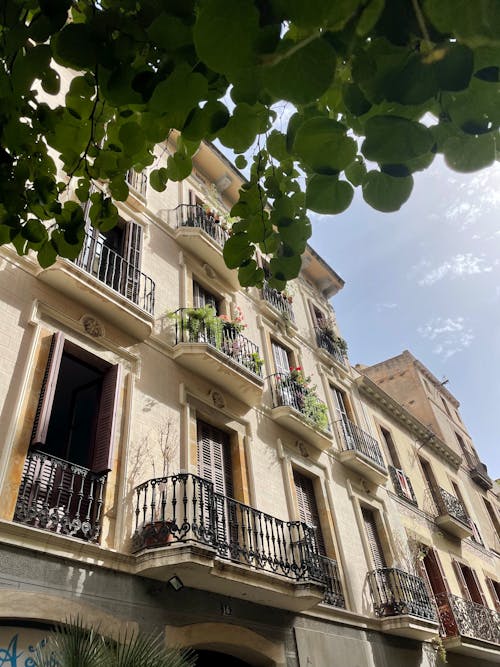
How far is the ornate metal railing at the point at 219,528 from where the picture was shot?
7051 millimetres

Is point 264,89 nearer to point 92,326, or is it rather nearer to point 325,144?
point 325,144

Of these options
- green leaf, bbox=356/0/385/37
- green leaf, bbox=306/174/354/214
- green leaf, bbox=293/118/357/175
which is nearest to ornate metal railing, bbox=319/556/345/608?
green leaf, bbox=306/174/354/214

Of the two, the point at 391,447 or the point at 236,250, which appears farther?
the point at 391,447

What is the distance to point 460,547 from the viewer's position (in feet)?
57.7

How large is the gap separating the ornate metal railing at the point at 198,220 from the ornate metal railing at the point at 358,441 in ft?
19.8

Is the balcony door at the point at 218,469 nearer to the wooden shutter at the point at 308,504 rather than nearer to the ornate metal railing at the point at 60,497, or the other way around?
the ornate metal railing at the point at 60,497

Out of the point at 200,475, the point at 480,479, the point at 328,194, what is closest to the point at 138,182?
the point at 200,475

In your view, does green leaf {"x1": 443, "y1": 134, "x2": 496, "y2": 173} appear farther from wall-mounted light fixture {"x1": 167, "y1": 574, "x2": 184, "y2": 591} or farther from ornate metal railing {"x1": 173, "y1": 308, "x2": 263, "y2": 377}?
ornate metal railing {"x1": 173, "y1": 308, "x2": 263, "y2": 377}

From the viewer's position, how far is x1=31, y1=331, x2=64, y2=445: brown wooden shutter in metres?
6.41

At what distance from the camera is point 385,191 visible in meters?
1.92

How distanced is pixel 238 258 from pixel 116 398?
5.41 m

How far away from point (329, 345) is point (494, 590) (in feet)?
34.8

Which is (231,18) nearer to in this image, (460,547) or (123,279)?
(123,279)

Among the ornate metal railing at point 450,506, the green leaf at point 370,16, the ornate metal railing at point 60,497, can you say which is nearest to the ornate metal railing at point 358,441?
the ornate metal railing at point 450,506
